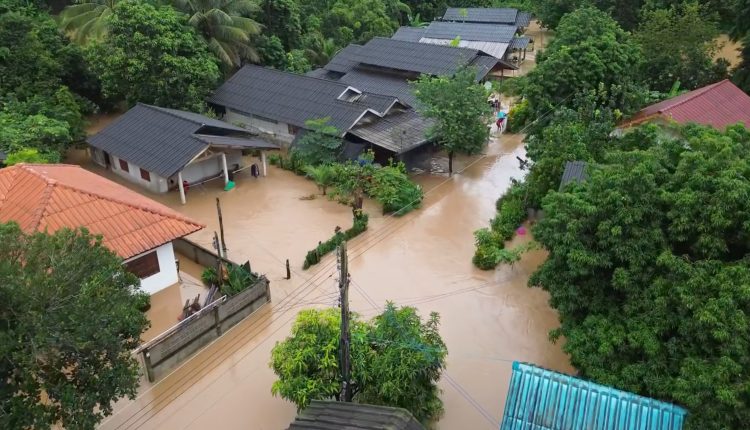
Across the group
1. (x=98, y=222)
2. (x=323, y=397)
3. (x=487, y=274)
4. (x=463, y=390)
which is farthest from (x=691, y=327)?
(x=98, y=222)

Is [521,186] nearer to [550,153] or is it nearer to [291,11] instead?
[550,153]

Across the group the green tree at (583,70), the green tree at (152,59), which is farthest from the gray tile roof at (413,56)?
the green tree at (152,59)

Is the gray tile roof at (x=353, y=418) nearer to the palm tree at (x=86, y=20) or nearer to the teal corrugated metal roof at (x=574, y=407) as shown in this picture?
the teal corrugated metal roof at (x=574, y=407)

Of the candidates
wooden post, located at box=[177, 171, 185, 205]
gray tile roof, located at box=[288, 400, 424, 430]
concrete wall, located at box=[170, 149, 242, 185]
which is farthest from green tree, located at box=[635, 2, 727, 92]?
gray tile roof, located at box=[288, 400, 424, 430]

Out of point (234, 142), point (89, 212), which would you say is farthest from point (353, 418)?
point (234, 142)

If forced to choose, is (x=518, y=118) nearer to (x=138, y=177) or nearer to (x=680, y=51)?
(x=680, y=51)

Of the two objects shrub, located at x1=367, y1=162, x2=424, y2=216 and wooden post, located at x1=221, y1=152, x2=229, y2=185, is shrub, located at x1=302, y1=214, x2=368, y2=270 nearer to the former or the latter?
shrub, located at x1=367, y1=162, x2=424, y2=216
